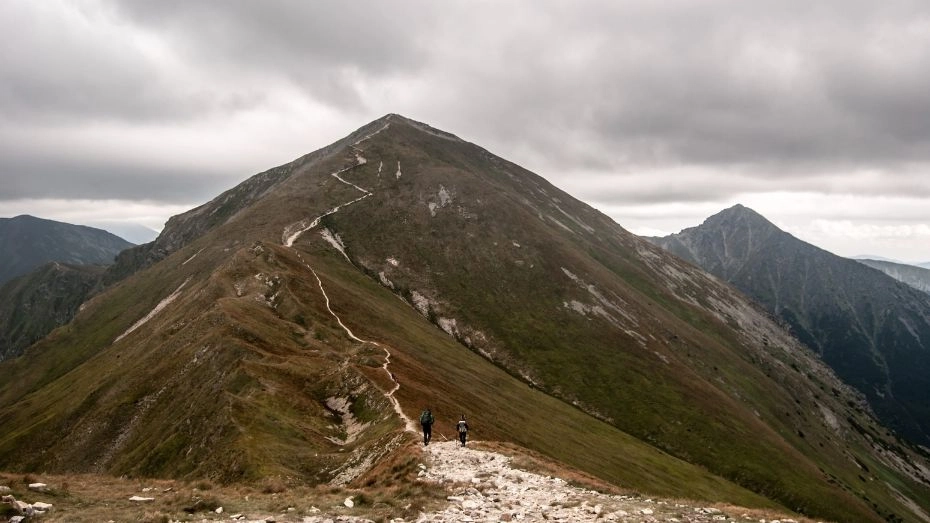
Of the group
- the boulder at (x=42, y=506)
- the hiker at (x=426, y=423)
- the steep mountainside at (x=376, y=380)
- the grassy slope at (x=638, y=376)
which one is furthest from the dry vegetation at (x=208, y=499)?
the grassy slope at (x=638, y=376)

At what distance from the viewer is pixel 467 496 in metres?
27.6

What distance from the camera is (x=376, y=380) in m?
58.4

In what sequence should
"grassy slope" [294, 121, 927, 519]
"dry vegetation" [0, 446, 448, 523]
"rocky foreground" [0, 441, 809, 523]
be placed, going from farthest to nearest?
"grassy slope" [294, 121, 927, 519], "dry vegetation" [0, 446, 448, 523], "rocky foreground" [0, 441, 809, 523]

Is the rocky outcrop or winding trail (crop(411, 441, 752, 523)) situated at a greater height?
the rocky outcrop

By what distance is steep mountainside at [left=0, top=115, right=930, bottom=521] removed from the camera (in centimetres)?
5317

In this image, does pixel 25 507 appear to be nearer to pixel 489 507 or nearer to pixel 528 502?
pixel 489 507

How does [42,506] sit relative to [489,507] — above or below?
above

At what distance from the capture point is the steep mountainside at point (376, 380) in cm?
5317

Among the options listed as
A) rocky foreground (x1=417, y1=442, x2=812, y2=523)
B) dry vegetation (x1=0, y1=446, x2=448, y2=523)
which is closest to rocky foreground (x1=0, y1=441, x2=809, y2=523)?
rocky foreground (x1=417, y1=442, x2=812, y2=523)

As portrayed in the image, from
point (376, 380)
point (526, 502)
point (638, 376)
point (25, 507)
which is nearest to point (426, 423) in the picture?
point (526, 502)

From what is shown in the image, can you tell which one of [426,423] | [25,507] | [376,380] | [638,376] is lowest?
[638,376]

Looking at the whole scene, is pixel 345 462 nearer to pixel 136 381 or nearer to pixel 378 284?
pixel 136 381

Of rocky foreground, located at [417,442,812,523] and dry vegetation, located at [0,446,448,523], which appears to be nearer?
dry vegetation, located at [0,446,448,523]

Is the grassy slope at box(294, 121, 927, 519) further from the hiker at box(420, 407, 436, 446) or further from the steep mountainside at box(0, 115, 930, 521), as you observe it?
the hiker at box(420, 407, 436, 446)
